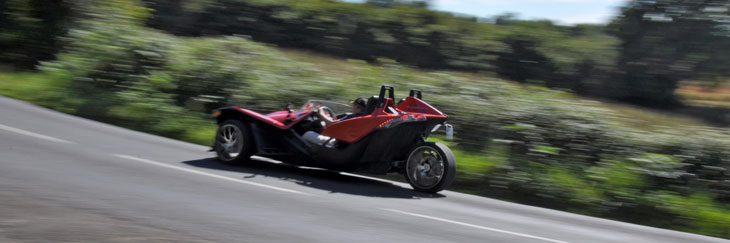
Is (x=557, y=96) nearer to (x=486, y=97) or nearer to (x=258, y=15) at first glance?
(x=486, y=97)

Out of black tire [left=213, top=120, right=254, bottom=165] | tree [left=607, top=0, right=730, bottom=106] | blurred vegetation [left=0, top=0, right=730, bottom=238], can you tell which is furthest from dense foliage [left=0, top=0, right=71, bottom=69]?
tree [left=607, top=0, right=730, bottom=106]

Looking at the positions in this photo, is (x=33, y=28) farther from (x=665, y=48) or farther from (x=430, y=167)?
(x=665, y=48)

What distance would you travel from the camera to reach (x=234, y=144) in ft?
29.2

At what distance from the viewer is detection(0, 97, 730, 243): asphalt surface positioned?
5.12 m

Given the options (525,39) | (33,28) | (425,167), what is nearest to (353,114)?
(425,167)

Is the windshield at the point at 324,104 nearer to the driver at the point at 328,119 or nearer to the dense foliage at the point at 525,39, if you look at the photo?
the driver at the point at 328,119

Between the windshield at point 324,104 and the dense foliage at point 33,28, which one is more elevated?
the dense foliage at point 33,28

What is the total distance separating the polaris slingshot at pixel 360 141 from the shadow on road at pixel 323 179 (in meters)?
0.17

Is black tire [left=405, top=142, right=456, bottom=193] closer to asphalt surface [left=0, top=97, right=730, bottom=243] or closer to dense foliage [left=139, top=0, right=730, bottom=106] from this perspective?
asphalt surface [left=0, top=97, right=730, bottom=243]

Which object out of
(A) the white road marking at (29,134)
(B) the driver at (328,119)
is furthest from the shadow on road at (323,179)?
(A) the white road marking at (29,134)

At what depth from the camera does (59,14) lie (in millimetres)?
16922

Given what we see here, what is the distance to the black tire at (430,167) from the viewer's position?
8234 mm

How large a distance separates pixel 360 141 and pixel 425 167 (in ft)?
2.88

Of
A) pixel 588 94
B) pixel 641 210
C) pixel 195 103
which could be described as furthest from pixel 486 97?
pixel 588 94
